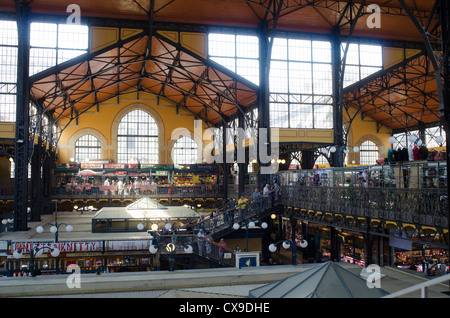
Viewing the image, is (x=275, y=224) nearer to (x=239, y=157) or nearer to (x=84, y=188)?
(x=239, y=157)

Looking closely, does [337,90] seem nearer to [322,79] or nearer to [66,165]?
[322,79]

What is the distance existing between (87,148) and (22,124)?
2007 centimetres

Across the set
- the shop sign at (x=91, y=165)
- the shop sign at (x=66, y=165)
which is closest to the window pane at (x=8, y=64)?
the shop sign at (x=66, y=165)

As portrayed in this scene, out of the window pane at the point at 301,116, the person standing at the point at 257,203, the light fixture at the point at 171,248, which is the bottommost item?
the light fixture at the point at 171,248

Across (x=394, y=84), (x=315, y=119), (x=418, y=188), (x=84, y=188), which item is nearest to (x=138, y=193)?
(x=84, y=188)

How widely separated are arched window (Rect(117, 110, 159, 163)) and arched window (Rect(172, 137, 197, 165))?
2.30 metres

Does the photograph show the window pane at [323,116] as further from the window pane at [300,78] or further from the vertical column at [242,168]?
the vertical column at [242,168]

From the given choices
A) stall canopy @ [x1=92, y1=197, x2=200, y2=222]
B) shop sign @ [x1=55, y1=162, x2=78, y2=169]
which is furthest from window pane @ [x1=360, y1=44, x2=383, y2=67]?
shop sign @ [x1=55, y1=162, x2=78, y2=169]

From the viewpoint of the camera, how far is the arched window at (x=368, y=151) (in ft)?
155

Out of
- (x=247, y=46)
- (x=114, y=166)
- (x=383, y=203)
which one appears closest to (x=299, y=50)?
(x=247, y=46)

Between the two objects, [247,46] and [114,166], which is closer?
[247,46]

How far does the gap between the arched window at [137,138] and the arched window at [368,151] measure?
2426cm

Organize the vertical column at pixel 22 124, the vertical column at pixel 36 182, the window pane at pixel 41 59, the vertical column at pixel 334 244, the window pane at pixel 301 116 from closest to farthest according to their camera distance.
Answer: the vertical column at pixel 334 244 → the vertical column at pixel 22 124 → the window pane at pixel 41 59 → the window pane at pixel 301 116 → the vertical column at pixel 36 182

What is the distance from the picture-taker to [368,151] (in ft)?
156
